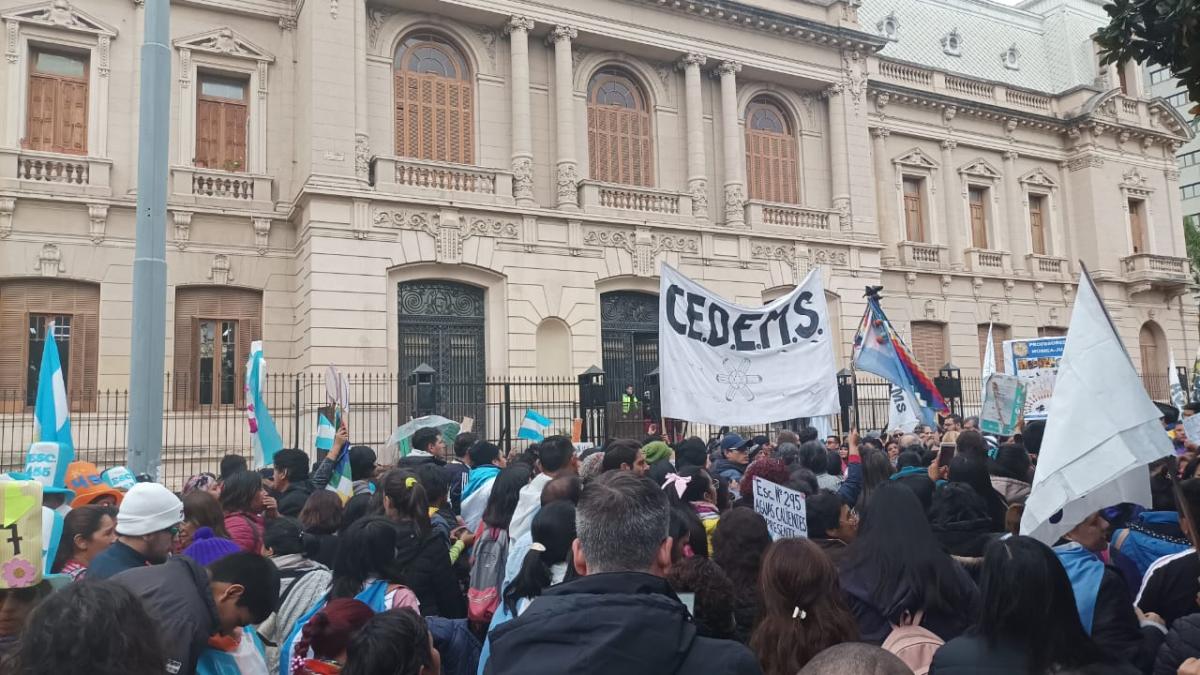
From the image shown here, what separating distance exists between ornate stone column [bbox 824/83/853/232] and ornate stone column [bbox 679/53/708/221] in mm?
4223

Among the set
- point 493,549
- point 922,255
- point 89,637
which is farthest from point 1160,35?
point 922,255

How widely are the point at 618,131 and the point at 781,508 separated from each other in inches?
733

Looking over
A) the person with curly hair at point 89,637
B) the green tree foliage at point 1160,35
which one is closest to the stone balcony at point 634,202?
the green tree foliage at point 1160,35

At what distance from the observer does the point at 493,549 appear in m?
5.21

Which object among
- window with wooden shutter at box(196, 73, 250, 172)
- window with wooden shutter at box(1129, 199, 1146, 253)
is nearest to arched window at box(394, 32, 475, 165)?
window with wooden shutter at box(196, 73, 250, 172)

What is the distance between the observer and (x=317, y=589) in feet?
15.2

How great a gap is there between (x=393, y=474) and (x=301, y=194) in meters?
14.5

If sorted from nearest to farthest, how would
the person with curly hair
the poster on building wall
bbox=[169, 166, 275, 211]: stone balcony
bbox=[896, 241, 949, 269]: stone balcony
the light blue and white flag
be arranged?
the person with curly hair
the light blue and white flag
the poster on building wall
bbox=[169, 166, 275, 211]: stone balcony
bbox=[896, 241, 949, 269]: stone balcony

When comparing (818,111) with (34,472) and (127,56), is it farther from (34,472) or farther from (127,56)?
(34,472)

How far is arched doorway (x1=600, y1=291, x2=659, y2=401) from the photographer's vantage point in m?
21.6

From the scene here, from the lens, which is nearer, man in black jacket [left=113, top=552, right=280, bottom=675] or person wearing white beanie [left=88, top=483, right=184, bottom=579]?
man in black jacket [left=113, top=552, right=280, bottom=675]

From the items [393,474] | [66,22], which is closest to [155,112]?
[393,474]

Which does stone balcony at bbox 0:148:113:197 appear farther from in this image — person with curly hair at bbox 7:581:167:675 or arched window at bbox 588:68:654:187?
person with curly hair at bbox 7:581:167:675

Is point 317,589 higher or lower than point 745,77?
lower
